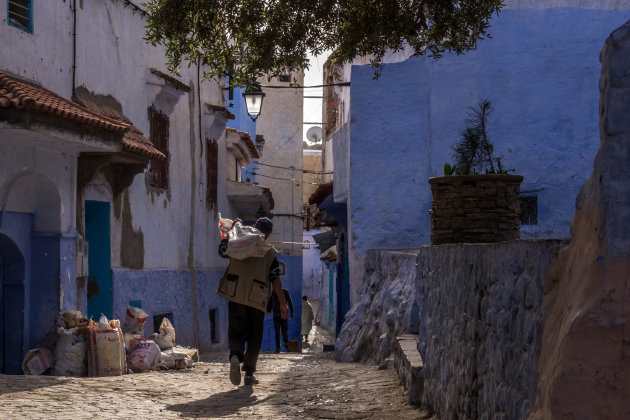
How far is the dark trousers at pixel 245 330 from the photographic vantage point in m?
8.97

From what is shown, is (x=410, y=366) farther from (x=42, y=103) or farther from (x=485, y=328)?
(x=42, y=103)

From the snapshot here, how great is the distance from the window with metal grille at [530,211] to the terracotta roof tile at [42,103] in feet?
29.6

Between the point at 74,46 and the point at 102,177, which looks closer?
the point at 74,46

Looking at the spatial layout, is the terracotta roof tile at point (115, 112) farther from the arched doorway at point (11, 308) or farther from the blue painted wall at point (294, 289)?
the blue painted wall at point (294, 289)

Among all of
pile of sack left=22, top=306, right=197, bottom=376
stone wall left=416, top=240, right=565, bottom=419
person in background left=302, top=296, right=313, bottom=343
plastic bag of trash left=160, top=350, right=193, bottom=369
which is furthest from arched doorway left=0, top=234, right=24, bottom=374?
person in background left=302, top=296, right=313, bottom=343

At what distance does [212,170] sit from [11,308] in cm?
1179

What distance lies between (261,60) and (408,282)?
3381mm

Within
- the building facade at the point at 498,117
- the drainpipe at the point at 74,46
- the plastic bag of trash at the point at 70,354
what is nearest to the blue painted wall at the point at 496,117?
the building facade at the point at 498,117

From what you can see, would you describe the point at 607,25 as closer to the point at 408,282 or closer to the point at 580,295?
the point at 408,282

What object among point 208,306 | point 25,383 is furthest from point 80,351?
point 208,306

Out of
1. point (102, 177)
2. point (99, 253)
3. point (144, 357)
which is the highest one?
point (102, 177)

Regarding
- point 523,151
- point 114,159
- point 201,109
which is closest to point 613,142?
point 114,159

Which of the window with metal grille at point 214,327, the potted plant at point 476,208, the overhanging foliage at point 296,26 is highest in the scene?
the overhanging foliage at point 296,26

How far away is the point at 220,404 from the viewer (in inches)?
303
